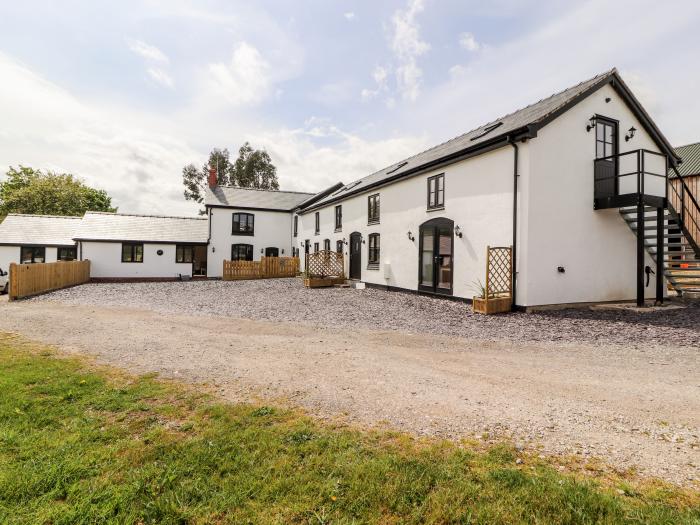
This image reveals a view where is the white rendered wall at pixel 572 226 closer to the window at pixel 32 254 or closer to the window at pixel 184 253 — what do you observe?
the window at pixel 184 253

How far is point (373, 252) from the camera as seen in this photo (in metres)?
20.0

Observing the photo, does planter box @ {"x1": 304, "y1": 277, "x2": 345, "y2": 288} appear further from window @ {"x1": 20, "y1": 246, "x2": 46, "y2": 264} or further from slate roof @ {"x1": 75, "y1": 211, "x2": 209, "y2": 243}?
window @ {"x1": 20, "y1": 246, "x2": 46, "y2": 264}

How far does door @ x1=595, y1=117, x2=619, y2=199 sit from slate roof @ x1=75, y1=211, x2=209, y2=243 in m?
26.4

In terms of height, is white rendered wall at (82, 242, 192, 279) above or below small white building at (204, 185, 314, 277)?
below

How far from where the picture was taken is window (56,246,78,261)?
28.3m

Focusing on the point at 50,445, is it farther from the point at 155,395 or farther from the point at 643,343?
the point at 643,343

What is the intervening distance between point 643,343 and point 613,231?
272 inches

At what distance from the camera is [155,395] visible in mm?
4543

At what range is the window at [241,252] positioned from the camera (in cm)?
3080

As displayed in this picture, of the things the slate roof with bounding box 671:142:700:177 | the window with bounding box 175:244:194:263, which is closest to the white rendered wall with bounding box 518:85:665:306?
the slate roof with bounding box 671:142:700:177

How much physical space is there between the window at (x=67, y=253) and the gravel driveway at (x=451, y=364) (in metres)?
19.9

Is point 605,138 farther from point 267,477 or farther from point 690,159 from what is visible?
point 267,477

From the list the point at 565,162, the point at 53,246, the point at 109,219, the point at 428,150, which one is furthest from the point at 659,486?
the point at 53,246

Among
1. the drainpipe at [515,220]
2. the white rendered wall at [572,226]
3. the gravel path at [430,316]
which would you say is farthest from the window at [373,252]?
the white rendered wall at [572,226]
